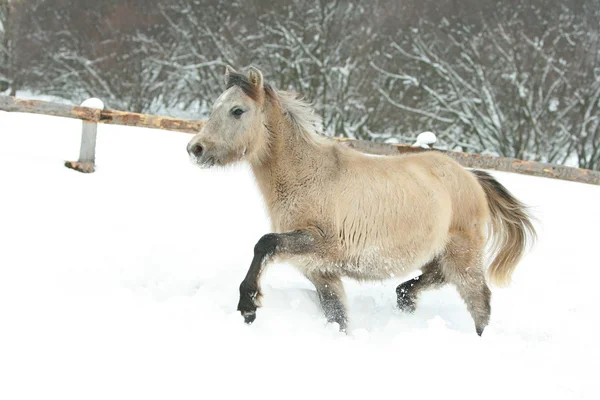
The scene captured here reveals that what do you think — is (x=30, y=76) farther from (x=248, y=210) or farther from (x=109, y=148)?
(x=248, y=210)

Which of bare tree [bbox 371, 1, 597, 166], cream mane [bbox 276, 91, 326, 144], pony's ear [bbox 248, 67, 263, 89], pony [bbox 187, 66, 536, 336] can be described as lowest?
bare tree [bbox 371, 1, 597, 166]

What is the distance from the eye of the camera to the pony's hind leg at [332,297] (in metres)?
4.53

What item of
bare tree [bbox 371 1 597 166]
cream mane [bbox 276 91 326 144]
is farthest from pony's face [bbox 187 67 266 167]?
bare tree [bbox 371 1 597 166]

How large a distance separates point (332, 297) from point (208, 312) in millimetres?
1063

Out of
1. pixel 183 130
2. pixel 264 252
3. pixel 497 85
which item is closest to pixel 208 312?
pixel 264 252

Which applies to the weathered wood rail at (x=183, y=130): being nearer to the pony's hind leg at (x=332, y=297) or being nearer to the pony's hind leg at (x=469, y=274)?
the pony's hind leg at (x=469, y=274)

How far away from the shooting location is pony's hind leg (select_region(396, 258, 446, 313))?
5328mm

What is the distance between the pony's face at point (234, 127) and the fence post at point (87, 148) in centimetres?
A: 357

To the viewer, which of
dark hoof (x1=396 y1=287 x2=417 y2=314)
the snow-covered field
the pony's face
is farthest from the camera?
dark hoof (x1=396 y1=287 x2=417 y2=314)

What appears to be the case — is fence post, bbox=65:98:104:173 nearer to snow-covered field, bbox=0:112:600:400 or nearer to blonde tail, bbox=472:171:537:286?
snow-covered field, bbox=0:112:600:400

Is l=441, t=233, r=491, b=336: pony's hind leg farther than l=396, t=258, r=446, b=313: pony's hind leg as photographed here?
No

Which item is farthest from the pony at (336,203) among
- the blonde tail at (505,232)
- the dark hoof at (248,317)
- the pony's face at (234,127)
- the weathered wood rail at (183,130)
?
the weathered wood rail at (183,130)

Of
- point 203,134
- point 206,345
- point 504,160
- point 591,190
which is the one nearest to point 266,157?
point 203,134

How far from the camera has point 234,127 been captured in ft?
14.7
